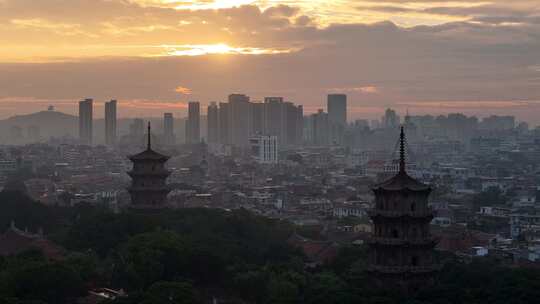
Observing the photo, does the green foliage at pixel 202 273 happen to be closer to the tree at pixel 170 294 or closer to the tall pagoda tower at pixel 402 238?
the tree at pixel 170 294

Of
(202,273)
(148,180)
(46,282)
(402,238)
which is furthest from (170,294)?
(148,180)

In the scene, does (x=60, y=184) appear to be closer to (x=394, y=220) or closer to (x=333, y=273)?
(x=333, y=273)

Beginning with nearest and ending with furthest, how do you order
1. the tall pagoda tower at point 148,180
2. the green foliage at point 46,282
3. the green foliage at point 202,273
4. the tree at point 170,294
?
the green foliage at point 202,273
the tree at point 170,294
the green foliage at point 46,282
the tall pagoda tower at point 148,180

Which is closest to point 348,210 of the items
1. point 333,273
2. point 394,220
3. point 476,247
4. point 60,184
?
point 476,247

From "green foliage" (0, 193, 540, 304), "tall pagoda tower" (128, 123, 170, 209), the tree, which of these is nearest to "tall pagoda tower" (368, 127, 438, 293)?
"green foliage" (0, 193, 540, 304)

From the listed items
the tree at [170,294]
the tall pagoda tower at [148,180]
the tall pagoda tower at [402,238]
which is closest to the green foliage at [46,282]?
the tree at [170,294]
